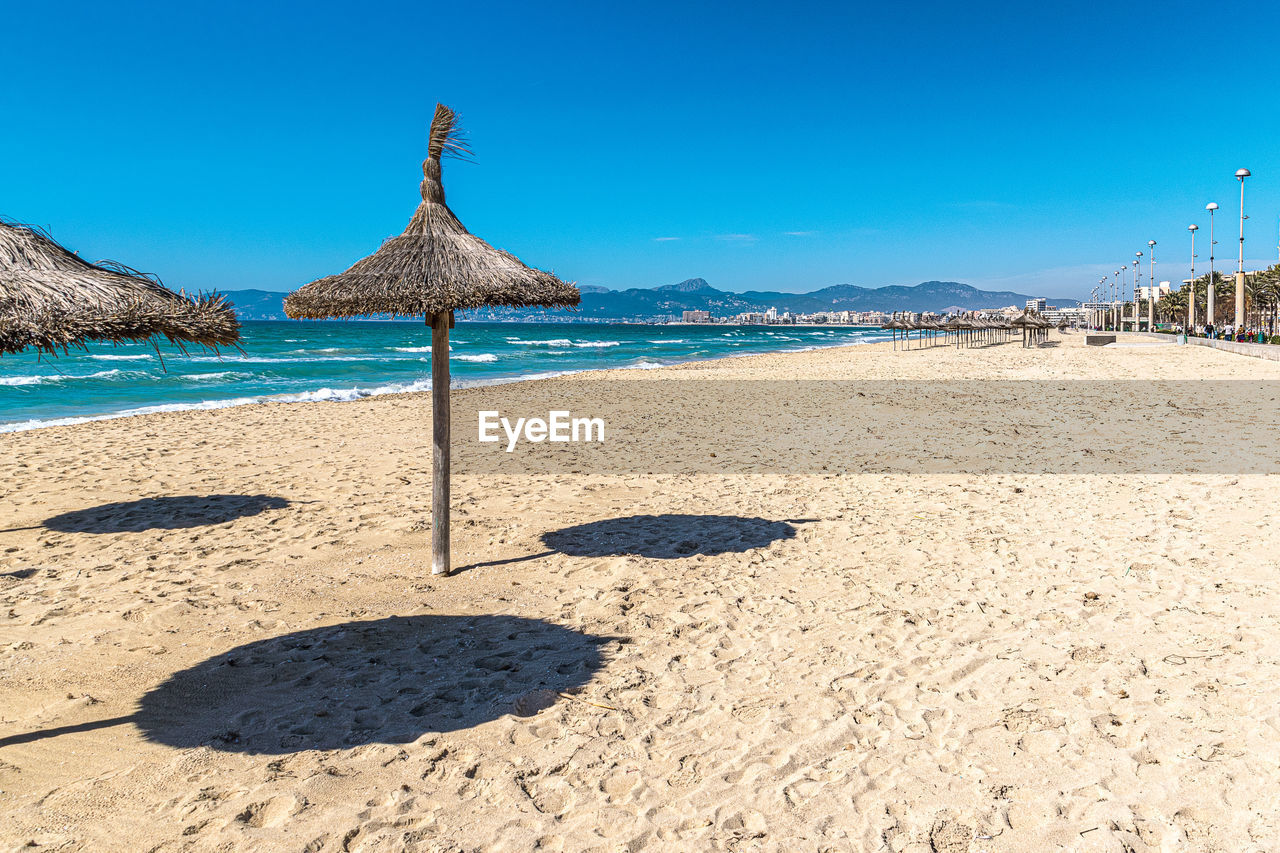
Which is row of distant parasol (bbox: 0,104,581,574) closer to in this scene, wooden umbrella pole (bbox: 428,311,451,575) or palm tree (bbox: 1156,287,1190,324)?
wooden umbrella pole (bbox: 428,311,451,575)

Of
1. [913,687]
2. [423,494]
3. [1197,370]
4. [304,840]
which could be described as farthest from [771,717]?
[1197,370]

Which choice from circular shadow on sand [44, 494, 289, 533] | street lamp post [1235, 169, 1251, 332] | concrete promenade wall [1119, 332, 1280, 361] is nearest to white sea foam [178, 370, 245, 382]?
circular shadow on sand [44, 494, 289, 533]

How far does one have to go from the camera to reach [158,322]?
3529 mm

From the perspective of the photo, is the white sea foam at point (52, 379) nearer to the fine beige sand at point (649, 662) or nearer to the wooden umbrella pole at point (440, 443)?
the fine beige sand at point (649, 662)

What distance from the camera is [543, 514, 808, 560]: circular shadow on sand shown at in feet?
18.8

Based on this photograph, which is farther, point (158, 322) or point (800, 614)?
point (800, 614)

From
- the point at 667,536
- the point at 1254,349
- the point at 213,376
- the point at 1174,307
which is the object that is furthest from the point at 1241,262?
the point at 1174,307

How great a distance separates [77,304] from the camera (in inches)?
Answer: 131

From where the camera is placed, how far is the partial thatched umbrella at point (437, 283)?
14.5ft

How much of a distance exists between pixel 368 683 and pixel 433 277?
2.34 metres

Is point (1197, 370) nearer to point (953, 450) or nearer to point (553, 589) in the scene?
point (953, 450)

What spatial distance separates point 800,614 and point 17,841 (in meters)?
3.65

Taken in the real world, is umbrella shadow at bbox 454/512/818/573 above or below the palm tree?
below

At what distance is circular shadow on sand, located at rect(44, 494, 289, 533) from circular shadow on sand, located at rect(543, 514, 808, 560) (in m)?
3.03
